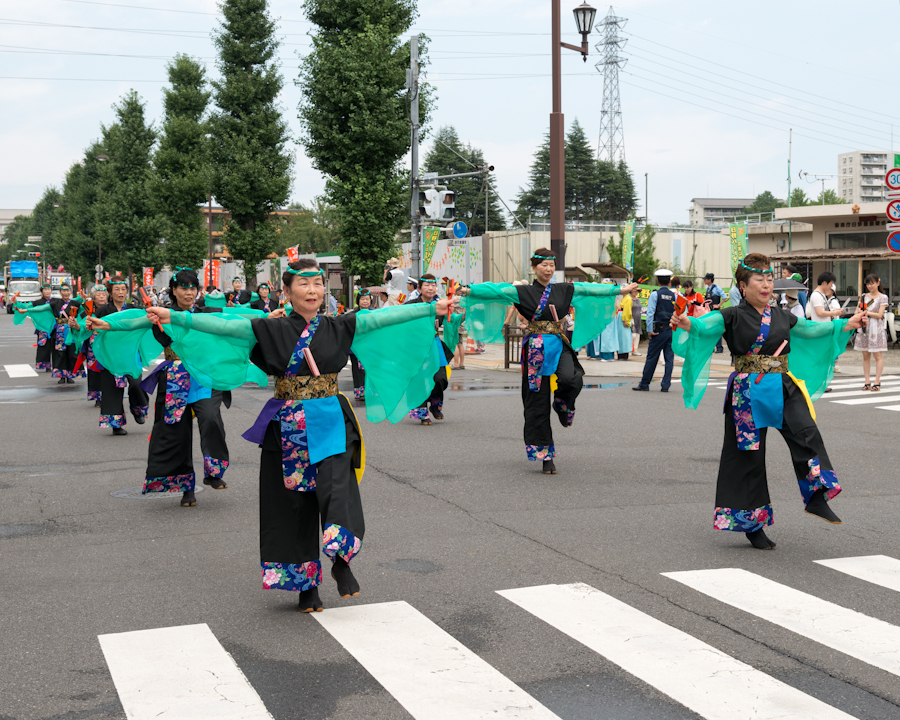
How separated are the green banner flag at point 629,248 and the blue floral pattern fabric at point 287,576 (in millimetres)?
29675

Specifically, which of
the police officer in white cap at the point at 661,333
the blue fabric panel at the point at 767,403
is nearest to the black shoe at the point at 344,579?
the blue fabric panel at the point at 767,403

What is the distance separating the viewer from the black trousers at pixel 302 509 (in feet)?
16.0

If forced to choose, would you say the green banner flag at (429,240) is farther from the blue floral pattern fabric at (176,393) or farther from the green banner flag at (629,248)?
the blue floral pattern fabric at (176,393)

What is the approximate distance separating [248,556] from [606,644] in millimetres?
2540

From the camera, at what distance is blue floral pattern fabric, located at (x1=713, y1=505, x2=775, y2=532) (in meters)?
6.15

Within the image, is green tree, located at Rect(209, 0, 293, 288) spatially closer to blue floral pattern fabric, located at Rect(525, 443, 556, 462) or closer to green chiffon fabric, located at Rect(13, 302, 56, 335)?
green chiffon fabric, located at Rect(13, 302, 56, 335)

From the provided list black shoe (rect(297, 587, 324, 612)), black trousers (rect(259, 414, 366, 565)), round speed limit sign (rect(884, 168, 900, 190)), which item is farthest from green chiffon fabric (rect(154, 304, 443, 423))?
round speed limit sign (rect(884, 168, 900, 190))

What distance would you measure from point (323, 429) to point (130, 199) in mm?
57126

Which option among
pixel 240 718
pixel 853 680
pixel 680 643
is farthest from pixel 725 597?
pixel 240 718

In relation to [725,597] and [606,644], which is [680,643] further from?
[725,597]

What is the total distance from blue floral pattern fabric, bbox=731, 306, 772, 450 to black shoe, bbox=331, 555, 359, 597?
2690 millimetres

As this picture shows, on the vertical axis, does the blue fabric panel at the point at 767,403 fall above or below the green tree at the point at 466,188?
below

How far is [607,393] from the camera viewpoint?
51.4 ft

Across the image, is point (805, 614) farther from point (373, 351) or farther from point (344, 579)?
point (373, 351)
